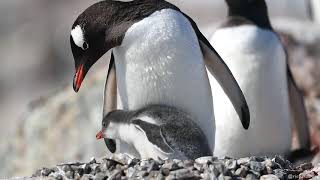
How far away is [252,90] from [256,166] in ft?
7.46

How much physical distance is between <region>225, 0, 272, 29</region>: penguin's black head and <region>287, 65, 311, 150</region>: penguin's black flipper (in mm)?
625

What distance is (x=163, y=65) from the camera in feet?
16.2

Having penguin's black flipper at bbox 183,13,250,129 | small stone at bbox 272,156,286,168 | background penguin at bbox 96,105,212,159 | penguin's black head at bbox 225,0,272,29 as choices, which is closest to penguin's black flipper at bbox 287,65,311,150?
penguin's black head at bbox 225,0,272,29

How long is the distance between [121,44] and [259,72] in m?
1.73

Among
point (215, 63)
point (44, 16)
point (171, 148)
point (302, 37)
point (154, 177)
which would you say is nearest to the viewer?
point (154, 177)

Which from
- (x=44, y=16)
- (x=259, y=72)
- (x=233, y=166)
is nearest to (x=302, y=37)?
(x=259, y=72)

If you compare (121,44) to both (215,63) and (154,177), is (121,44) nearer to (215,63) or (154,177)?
(215,63)

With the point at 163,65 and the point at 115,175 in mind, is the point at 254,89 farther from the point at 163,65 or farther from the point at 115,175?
the point at 115,175

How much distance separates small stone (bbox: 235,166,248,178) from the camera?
4.16 m

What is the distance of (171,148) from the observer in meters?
4.68

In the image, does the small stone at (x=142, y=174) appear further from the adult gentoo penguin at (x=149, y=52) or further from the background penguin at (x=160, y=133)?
the adult gentoo penguin at (x=149, y=52)

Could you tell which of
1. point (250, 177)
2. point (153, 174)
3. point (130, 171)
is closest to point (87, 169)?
point (130, 171)

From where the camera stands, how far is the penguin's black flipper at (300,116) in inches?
275

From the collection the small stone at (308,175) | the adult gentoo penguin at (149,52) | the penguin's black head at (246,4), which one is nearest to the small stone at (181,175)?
the small stone at (308,175)
